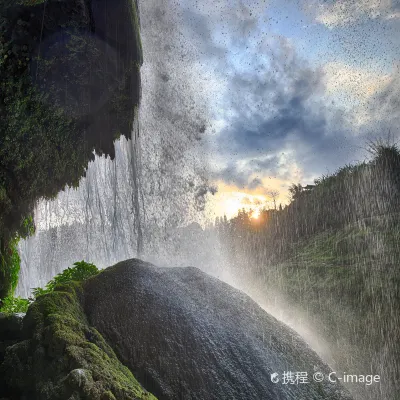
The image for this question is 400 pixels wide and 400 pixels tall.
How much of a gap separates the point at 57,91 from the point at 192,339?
4.51m

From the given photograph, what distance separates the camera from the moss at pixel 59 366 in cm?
293

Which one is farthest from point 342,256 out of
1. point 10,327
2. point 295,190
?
point 10,327

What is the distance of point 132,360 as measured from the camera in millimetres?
4449

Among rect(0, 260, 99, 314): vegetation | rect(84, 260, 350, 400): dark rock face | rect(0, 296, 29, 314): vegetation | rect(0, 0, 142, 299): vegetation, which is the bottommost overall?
rect(84, 260, 350, 400): dark rock face

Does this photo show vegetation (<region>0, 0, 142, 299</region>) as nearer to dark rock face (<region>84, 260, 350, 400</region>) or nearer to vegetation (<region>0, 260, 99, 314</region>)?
vegetation (<region>0, 260, 99, 314</region>)

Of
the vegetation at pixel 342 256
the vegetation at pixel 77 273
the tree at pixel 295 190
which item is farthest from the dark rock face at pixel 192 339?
the tree at pixel 295 190

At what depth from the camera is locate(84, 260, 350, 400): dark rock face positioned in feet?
14.6

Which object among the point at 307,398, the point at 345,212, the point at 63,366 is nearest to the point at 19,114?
the point at 63,366

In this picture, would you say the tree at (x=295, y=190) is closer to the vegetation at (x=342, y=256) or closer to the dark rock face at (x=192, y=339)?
the vegetation at (x=342, y=256)

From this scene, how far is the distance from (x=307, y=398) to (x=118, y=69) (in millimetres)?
6286

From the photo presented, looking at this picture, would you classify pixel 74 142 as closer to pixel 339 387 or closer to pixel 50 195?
pixel 50 195

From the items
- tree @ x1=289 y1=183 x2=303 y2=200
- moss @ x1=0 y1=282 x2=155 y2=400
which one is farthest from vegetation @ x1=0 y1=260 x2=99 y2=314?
tree @ x1=289 y1=183 x2=303 y2=200

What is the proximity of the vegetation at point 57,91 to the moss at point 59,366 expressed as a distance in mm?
2788

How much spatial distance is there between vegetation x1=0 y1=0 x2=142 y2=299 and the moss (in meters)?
2.79
